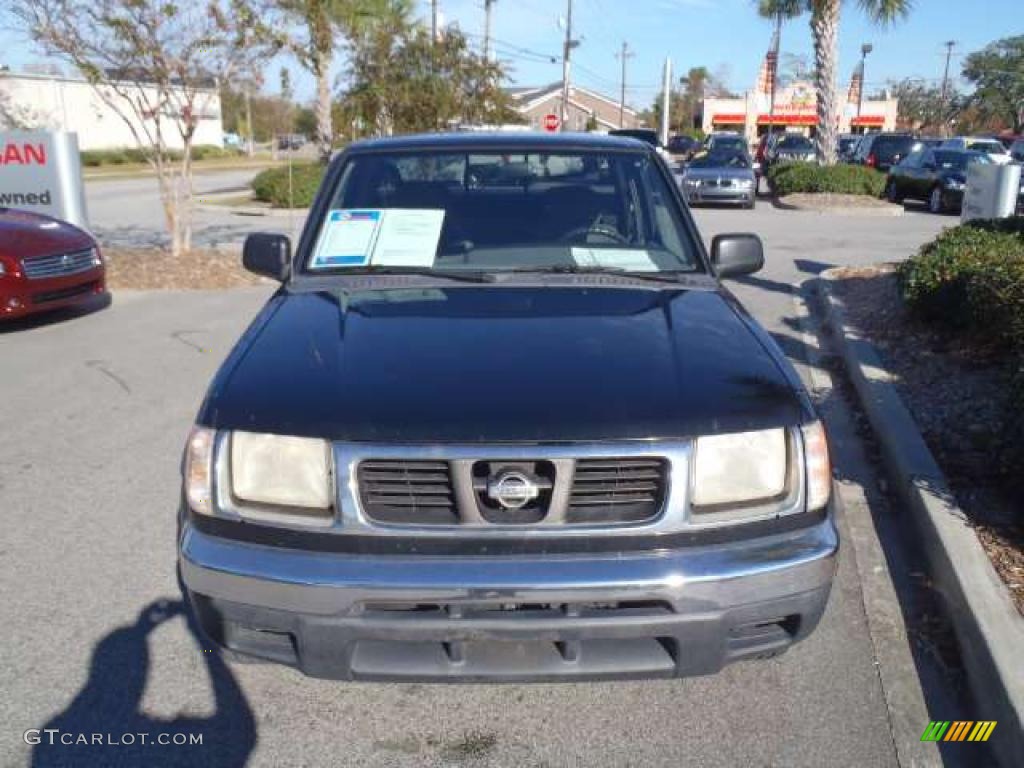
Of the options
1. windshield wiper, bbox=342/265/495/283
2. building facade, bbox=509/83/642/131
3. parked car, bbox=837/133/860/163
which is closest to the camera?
windshield wiper, bbox=342/265/495/283

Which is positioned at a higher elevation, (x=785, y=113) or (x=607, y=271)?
(x=785, y=113)

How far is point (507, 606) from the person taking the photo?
7.91 ft

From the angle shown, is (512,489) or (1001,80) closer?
(512,489)

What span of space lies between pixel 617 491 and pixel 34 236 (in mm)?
8247

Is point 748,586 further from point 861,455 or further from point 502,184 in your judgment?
→ point 861,455

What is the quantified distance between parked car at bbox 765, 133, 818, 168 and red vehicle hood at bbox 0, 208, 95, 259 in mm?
26543

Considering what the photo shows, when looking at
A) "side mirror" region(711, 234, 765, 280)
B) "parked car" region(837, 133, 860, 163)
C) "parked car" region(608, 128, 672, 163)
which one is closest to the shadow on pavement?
"side mirror" region(711, 234, 765, 280)

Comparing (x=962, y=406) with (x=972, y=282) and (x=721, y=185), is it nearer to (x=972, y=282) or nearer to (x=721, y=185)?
(x=972, y=282)

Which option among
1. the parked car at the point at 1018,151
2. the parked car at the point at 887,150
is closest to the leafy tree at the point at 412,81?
the parked car at the point at 887,150

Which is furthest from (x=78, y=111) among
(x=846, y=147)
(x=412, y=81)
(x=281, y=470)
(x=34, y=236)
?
(x=281, y=470)

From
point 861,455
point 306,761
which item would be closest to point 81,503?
point 306,761

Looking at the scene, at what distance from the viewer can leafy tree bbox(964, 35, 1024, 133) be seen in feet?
231

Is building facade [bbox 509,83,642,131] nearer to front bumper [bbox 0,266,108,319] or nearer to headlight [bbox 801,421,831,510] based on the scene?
front bumper [bbox 0,266,108,319]

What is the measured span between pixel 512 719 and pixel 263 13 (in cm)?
1105
